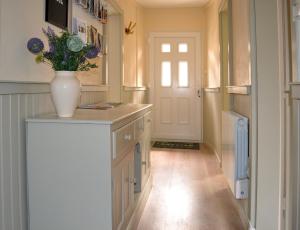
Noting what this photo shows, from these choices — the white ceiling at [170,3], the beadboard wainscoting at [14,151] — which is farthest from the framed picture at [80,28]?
the white ceiling at [170,3]

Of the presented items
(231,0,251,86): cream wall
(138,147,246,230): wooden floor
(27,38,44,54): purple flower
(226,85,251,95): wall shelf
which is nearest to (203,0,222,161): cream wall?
(138,147,246,230): wooden floor

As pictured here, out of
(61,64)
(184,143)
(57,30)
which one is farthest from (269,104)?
(184,143)

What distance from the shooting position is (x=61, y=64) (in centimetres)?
158

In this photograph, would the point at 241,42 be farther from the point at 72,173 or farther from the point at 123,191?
the point at 72,173

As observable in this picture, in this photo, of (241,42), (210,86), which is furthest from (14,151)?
(210,86)

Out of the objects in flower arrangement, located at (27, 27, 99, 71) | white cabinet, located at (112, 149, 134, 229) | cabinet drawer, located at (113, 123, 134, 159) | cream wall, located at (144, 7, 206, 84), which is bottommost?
white cabinet, located at (112, 149, 134, 229)

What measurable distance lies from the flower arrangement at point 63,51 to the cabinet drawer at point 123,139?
0.44m

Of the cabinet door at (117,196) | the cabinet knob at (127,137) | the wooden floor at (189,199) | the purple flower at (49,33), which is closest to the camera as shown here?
the cabinet door at (117,196)

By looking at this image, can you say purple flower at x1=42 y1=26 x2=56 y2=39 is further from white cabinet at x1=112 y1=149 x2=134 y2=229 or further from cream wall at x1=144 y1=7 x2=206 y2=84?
cream wall at x1=144 y1=7 x2=206 y2=84

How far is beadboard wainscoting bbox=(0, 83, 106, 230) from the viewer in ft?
4.44

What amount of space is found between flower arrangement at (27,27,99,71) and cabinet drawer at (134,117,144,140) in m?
0.64

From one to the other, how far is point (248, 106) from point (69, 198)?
4.48 ft

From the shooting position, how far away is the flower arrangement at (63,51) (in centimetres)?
150

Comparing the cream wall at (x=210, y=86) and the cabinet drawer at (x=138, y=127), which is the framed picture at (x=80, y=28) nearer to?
the cabinet drawer at (x=138, y=127)
